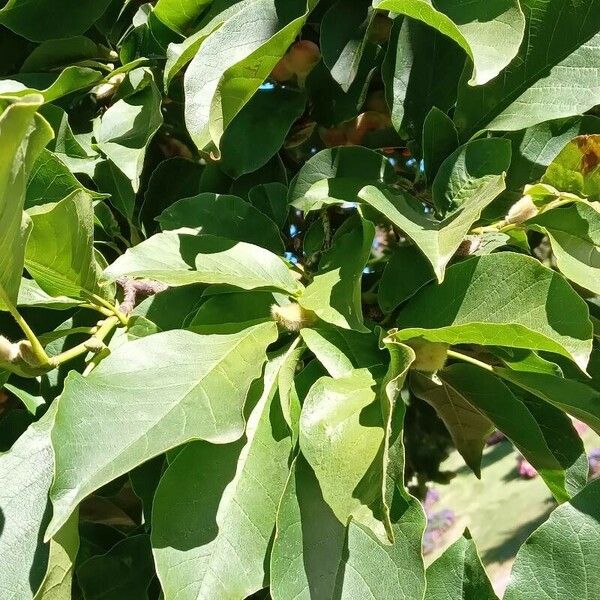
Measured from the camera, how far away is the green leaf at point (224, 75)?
754 millimetres

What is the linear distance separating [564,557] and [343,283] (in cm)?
32

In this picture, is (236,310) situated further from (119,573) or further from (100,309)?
(119,573)

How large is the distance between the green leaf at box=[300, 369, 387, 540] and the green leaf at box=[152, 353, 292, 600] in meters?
0.07

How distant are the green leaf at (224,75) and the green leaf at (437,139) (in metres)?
0.18

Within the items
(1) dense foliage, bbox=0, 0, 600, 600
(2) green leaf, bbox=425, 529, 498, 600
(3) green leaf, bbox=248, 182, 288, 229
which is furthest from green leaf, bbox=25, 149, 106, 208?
(2) green leaf, bbox=425, 529, 498, 600

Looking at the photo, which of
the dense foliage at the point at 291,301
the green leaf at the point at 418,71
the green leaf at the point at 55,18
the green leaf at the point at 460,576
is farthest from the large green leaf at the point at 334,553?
the green leaf at the point at 55,18

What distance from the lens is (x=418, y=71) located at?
0.92m

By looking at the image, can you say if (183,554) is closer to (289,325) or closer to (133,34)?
(289,325)

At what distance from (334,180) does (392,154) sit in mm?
451

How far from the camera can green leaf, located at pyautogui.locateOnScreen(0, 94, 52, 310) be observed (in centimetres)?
54

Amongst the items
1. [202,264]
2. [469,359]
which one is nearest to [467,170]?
[469,359]

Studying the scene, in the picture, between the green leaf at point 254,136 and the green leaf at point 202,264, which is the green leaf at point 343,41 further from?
the green leaf at point 202,264

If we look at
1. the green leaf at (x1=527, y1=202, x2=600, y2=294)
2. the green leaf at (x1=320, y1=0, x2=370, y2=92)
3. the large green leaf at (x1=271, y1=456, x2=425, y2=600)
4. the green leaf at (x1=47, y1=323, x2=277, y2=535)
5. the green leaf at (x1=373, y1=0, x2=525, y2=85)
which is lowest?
the large green leaf at (x1=271, y1=456, x2=425, y2=600)

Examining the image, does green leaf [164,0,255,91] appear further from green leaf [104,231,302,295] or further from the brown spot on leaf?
the brown spot on leaf
